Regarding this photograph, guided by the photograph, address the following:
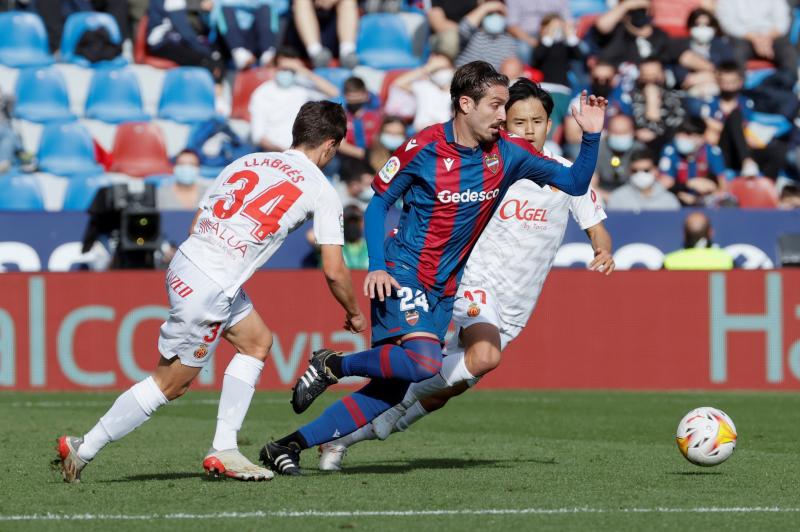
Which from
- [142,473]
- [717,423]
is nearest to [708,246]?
[717,423]

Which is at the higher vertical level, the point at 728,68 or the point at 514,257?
the point at 728,68

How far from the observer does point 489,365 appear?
26.5 feet

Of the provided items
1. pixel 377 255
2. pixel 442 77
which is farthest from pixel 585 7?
pixel 377 255

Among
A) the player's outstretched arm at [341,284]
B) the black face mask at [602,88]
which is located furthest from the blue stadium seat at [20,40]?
the player's outstretched arm at [341,284]

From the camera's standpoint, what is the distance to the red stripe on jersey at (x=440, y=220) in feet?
25.7

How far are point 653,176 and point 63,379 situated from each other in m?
6.70

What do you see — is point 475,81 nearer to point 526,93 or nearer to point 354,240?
point 526,93

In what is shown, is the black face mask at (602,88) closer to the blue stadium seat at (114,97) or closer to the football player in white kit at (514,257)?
the blue stadium seat at (114,97)

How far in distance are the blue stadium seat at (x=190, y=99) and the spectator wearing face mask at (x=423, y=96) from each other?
2.23 metres

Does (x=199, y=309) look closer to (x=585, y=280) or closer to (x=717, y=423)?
(x=717, y=423)

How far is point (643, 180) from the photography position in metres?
16.7

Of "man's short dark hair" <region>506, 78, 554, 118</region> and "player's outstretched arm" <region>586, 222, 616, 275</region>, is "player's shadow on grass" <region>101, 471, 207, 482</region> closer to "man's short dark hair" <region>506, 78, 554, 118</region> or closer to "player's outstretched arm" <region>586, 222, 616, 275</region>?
"player's outstretched arm" <region>586, 222, 616, 275</region>

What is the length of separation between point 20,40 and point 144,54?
5.03 feet

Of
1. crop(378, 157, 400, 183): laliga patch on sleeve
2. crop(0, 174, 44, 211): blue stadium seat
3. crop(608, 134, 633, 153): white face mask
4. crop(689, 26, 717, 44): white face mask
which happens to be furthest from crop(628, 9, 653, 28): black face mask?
crop(378, 157, 400, 183): laliga patch on sleeve
